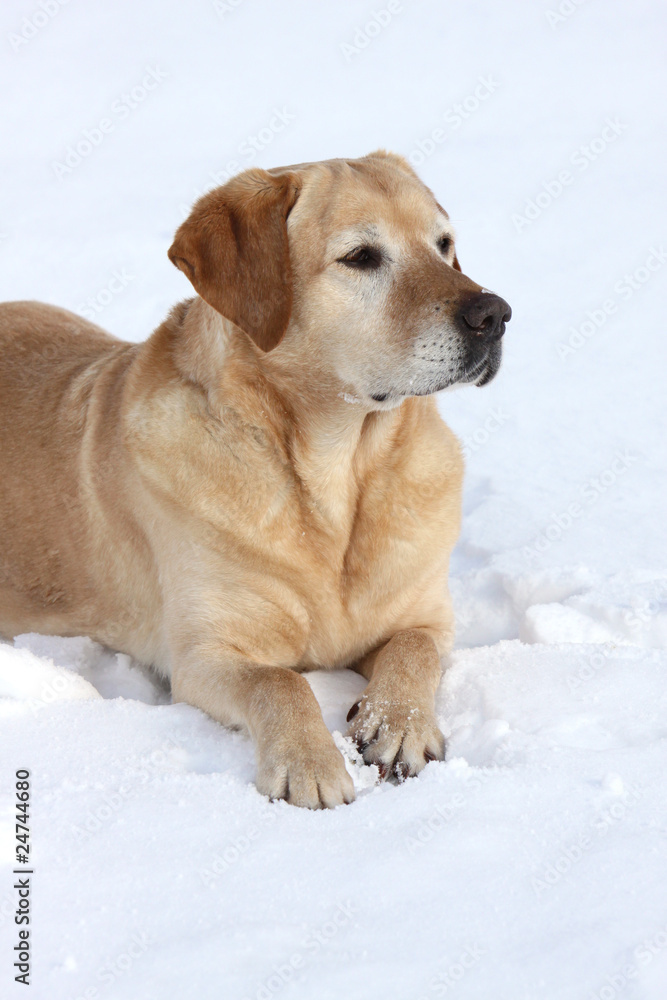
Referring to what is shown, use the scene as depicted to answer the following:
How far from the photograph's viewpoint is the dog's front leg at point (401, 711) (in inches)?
109

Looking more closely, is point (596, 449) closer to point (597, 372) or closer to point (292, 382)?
point (597, 372)

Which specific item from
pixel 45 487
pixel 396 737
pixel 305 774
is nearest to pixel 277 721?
pixel 305 774

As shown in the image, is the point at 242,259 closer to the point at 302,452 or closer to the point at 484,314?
the point at 302,452

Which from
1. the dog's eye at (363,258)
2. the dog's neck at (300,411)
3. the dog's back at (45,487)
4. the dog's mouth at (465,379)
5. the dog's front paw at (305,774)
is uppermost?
the dog's eye at (363,258)

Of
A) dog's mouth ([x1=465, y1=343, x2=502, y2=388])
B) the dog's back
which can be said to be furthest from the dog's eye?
the dog's back

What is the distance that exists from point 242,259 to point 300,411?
1.72ft

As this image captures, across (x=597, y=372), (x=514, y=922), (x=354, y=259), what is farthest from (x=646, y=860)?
(x=597, y=372)

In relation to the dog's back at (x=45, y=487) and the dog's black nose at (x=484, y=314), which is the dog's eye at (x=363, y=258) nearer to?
the dog's black nose at (x=484, y=314)

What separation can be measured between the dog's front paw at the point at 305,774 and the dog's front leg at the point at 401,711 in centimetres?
18

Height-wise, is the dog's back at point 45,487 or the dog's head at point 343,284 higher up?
the dog's head at point 343,284

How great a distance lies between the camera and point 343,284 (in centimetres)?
318

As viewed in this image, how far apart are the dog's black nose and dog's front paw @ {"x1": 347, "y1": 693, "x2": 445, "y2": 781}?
3.86 feet

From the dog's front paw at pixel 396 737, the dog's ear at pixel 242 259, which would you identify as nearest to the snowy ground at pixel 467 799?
the dog's front paw at pixel 396 737

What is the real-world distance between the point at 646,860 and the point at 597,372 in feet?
14.8
